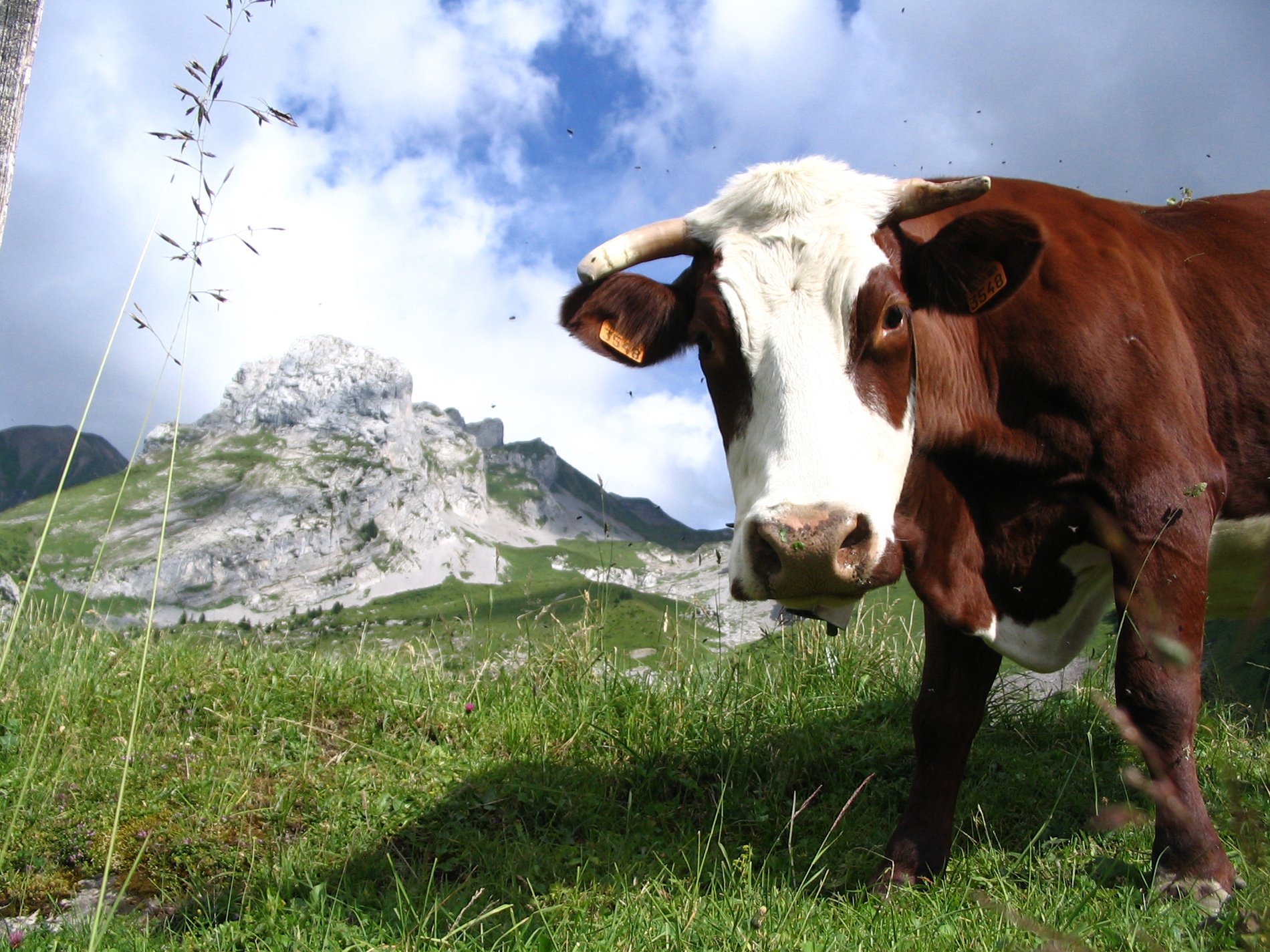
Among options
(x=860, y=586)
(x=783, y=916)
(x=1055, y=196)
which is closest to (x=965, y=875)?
(x=783, y=916)

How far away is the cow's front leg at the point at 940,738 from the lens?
451 cm

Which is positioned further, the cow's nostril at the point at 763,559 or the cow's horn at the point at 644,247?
the cow's horn at the point at 644,247

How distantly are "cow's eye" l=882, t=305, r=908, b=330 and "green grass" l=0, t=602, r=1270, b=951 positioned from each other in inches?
77.5

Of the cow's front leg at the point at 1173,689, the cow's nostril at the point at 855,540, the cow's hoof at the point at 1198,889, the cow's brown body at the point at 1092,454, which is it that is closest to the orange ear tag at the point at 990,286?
the cow's brown body at the point at 1092,454

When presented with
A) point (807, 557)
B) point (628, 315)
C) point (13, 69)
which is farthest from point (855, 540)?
point (13, 69)

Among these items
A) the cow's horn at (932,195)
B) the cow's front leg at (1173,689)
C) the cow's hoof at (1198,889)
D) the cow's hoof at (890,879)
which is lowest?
the cow's hoof at (890,879)

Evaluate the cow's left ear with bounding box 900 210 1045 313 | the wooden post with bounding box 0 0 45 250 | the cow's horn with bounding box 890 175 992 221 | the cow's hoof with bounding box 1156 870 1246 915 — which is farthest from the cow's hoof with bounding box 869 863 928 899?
the wooden post with bounding box 0 0 45 250

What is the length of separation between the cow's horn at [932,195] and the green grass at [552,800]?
258 cm

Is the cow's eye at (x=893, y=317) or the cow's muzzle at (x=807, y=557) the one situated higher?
the cow's eye at (x=893, y=317)

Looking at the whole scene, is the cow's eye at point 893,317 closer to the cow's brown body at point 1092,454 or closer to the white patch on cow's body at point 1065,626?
the cow's brown body at point 1092,454

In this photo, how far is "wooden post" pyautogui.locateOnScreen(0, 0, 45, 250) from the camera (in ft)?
11.5

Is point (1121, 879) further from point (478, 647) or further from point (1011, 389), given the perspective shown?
point (478, 647)

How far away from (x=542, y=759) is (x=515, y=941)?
1970 millimetres

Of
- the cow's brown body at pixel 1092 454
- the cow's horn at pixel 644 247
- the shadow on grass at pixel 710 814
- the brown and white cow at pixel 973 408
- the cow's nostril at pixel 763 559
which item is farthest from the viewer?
the cow's horn at pixel 644 247
